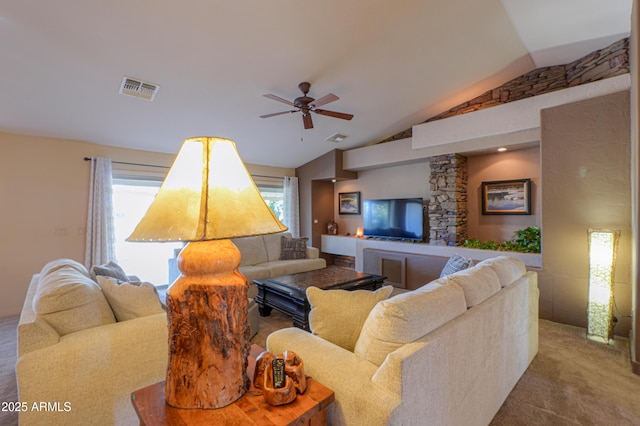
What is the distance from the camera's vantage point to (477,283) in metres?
1.69

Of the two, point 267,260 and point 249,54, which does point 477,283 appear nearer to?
point 249,54

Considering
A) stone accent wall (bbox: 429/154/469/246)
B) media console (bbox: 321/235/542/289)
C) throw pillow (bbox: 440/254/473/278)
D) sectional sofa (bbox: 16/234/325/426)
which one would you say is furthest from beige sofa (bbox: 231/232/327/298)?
throw pillow (bbox: 440/254/473/278)

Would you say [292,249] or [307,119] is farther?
[292,249]

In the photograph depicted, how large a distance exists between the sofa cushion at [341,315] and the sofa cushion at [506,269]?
1.07m

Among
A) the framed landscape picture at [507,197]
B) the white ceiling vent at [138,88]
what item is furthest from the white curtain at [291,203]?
the framed landscape picture at [507,197]

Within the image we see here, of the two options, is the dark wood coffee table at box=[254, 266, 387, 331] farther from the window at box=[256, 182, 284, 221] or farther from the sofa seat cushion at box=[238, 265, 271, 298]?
the window at box=[256, 182, 284, 221]

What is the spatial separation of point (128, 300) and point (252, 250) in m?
2.97

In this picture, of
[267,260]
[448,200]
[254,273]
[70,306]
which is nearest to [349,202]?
[448,200]

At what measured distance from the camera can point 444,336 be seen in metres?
1.27

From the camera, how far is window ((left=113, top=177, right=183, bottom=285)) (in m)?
4.74

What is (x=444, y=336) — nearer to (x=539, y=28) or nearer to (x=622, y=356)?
(x=622, y=356)

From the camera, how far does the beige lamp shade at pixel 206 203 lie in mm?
893

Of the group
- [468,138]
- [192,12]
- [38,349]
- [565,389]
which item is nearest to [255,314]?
[38,349]

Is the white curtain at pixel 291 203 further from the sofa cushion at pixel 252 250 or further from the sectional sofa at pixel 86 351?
the sectional sofa at pixel 86 351
